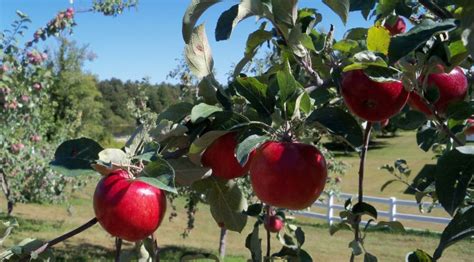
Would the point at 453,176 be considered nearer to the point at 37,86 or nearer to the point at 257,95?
the point at 257,95

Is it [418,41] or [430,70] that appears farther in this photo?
[430,70]

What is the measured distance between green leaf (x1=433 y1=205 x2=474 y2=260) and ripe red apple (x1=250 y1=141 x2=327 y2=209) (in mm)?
187

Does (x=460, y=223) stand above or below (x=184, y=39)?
below

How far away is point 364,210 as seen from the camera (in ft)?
3.19

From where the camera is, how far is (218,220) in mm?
967

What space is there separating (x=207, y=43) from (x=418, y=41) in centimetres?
42

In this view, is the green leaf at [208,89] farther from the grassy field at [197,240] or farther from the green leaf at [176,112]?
the grassy field at [197,240]

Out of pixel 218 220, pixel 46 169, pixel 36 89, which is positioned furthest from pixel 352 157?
pixel 218 220

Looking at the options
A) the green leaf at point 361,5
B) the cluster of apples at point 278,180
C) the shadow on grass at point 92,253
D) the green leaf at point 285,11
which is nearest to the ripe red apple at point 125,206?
the cluster of apples at point 278,180

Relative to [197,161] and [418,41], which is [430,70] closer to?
[418,41]

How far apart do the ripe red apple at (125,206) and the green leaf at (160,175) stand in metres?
0.05

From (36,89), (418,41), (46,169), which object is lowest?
(46,169)

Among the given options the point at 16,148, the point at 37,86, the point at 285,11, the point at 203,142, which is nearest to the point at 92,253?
the point at 16,148

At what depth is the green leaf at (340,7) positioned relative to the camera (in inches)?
30.6
